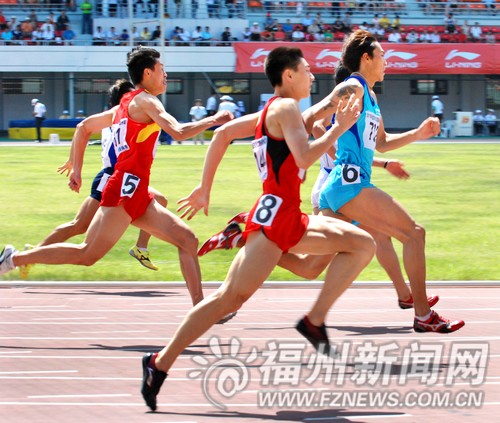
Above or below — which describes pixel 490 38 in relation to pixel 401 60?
above

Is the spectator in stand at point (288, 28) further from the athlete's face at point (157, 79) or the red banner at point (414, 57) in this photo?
the athlete's face at point (157, 79)

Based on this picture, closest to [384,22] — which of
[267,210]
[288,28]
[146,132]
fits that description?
[288,28]

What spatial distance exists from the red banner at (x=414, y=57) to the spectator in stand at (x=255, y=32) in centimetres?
143

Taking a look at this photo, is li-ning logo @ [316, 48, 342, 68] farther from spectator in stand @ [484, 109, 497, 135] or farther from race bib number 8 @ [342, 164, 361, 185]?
race bib number 8 @ [342, 164, 361, 185]

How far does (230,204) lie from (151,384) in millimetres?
12732

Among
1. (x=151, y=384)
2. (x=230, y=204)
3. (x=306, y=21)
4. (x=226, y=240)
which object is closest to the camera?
(x=151, y=384)

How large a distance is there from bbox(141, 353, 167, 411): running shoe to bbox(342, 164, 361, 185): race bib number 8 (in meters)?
2.42

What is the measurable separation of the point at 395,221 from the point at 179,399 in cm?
242

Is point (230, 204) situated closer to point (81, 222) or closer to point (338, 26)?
point (81, 222)

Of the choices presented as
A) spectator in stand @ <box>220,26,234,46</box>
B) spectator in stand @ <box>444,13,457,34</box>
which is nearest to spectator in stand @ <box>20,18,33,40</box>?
spectator in stand @ <box>220,26,234,46</box>

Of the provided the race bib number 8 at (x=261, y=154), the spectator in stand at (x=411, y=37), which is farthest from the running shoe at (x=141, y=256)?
the spectator in stand at (x=411, y=37)

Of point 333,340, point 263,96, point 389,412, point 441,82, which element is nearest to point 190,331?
point 389,412

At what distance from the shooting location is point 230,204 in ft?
60.1

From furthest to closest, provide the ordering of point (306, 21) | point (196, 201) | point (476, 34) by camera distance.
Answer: point (306, 21) < point (476, 34) < point (196, 201)
